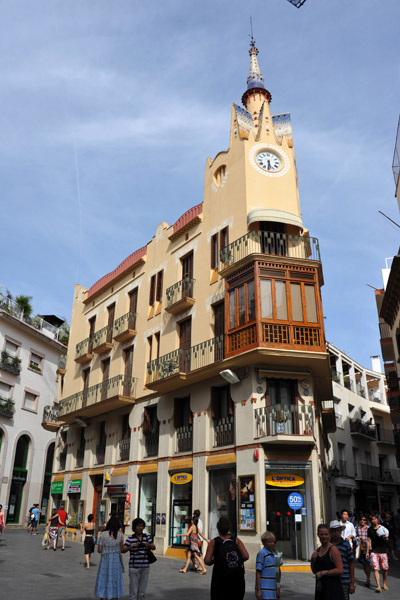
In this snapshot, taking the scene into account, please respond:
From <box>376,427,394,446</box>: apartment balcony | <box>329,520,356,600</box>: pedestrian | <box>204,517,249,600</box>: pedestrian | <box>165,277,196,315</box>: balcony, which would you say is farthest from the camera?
<box>376,427,394,446</box>: apartment balcony

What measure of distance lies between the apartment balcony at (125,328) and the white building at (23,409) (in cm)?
1475

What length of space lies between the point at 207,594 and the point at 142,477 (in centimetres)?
1164

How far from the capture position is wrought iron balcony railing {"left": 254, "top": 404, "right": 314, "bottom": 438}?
17.3 meters

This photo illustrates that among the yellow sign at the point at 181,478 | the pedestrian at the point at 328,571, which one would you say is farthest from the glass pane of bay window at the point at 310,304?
the pedestrian at the point at 328,571

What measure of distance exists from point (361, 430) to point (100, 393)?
2375 cm

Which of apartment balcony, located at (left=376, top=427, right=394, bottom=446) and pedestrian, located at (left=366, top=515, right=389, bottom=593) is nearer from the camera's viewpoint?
pedestrian, located at (left=366, top=515, right=389, bottom=593)

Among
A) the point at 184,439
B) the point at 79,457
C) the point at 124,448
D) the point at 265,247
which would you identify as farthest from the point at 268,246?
the point at 79,457

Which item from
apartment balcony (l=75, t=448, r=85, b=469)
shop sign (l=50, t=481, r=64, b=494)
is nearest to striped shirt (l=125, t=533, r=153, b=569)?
apartment balcony (l=75, t=448, r=85, b=469)

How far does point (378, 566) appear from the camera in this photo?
510 inches

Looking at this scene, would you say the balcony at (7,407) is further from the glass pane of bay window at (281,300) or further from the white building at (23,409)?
the glass pane of bay window at (281,300)

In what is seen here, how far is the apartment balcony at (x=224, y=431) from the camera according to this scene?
18.8 metres

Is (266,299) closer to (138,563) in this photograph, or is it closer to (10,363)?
(138,563)

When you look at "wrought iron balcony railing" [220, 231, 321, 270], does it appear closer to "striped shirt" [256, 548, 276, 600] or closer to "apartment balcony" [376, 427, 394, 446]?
"striped shirt" [256, 548, 276, 600]

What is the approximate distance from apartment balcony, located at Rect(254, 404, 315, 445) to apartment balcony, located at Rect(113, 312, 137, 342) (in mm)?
10452
